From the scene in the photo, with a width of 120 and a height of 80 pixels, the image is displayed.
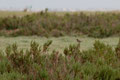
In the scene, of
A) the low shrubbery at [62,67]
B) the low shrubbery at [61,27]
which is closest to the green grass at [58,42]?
the low shrubbery at [61,27]

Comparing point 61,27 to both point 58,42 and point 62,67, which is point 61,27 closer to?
point 58,42

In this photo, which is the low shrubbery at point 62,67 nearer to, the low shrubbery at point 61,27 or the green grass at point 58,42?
the green grass at point 58,42

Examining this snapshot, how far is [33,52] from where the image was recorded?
6.38 m

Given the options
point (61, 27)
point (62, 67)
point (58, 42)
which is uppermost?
point (62, 67)

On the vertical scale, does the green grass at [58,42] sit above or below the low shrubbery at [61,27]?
above

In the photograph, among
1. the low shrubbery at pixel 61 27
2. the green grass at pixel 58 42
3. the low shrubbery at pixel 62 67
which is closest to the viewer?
the low shrubbery at pixel 62 67

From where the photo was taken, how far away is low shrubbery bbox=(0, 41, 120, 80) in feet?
15.1

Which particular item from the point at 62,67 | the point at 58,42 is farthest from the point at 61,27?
the point at 62,67

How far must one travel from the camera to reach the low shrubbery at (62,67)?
4.61 metres

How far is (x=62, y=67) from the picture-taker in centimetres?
490

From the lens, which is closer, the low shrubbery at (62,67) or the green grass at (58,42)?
the low shrubbery at (62,67)

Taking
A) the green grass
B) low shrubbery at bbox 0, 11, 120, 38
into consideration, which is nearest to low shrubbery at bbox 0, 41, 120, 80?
the green grass

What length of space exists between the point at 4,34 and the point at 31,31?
4.08 feet

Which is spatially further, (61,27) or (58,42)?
(61,27)
